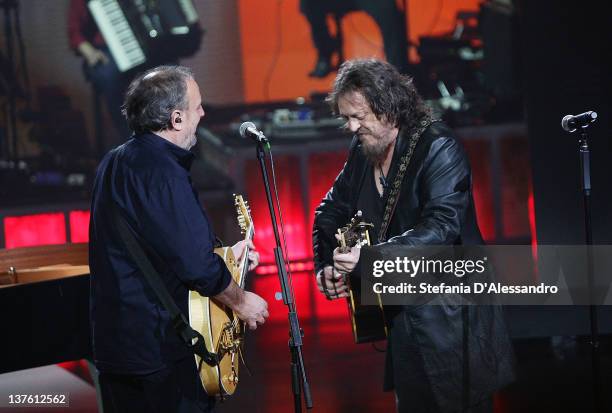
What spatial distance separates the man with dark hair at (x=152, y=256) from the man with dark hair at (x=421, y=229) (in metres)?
0.67

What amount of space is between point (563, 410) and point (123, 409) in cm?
277

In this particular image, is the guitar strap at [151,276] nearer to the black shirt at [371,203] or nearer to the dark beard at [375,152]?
the black shirt at [371,203]

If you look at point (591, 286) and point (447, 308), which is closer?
point (447, 308)

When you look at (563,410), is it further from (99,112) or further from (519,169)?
(99,112)

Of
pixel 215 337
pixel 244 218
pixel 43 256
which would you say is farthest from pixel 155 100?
pixel 43 256

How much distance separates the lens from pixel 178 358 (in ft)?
10.2

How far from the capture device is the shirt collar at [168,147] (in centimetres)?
311

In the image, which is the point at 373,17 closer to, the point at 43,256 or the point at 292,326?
the point at 43,256

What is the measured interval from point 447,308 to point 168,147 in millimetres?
1262

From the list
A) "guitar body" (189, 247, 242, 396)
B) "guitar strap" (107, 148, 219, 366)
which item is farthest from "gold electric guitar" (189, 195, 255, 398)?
"guitar strap" (107, 148, 219, 366)

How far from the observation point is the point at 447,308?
3.39 m

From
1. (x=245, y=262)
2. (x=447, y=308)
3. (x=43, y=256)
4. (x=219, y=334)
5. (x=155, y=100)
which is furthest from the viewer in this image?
(x=43, y=256)

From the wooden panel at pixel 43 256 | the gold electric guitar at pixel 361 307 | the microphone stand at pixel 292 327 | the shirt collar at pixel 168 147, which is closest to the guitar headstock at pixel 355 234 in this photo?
the gold electric guitar at pixel 361 307

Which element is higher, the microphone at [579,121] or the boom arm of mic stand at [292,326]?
the microphone at [579,121]
